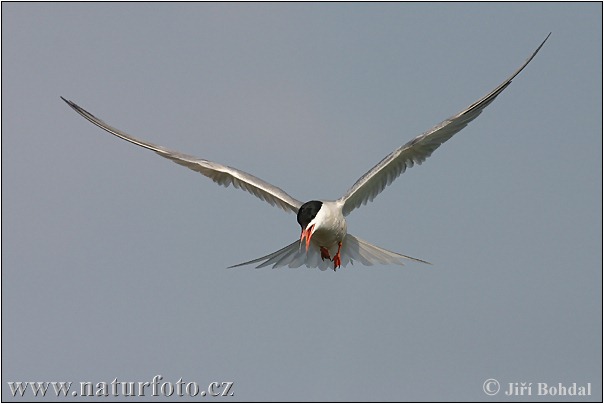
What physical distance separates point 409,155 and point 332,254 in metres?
1.55

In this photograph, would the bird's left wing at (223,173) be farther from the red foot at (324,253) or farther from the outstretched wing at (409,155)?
the outstretched wing at (409,155)

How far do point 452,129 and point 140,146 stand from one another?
3648 millimetres

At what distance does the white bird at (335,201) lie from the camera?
10.6 metres

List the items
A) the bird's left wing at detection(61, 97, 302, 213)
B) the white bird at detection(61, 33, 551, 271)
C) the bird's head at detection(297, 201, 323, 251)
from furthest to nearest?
1. the bird's left wing at detection(61, 97, 302, 213)
2. the white bird at detection(61, 33, 551, 271)
3. the bird's head at detection(297, 201, 323, 251)

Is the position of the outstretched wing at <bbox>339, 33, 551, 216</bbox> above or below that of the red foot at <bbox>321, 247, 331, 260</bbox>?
above

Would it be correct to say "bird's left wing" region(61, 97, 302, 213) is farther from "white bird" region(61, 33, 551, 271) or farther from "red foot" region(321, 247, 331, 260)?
"red foot" region(321, 247, 331, 260)

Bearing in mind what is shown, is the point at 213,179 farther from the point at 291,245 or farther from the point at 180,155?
the point at 291,245

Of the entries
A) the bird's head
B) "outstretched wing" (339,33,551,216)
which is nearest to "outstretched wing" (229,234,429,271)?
"outstretched wing" (339,33,551,216)

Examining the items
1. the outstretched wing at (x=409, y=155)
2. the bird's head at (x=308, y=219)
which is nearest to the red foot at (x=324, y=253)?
the outstretched wing at (x=409, y=155)

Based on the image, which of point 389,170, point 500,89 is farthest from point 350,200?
point 500,89

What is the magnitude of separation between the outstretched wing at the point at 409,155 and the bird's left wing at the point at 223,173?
726mm

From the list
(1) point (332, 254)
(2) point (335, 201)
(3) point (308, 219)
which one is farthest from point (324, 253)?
(3) point (308, 219)

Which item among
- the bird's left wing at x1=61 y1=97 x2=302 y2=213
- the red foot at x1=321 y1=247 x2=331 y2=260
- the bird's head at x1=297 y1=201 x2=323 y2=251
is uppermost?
the bird's left wing at x1=61 y1=97 x2=302 y2=213

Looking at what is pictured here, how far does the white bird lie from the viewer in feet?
34.7
